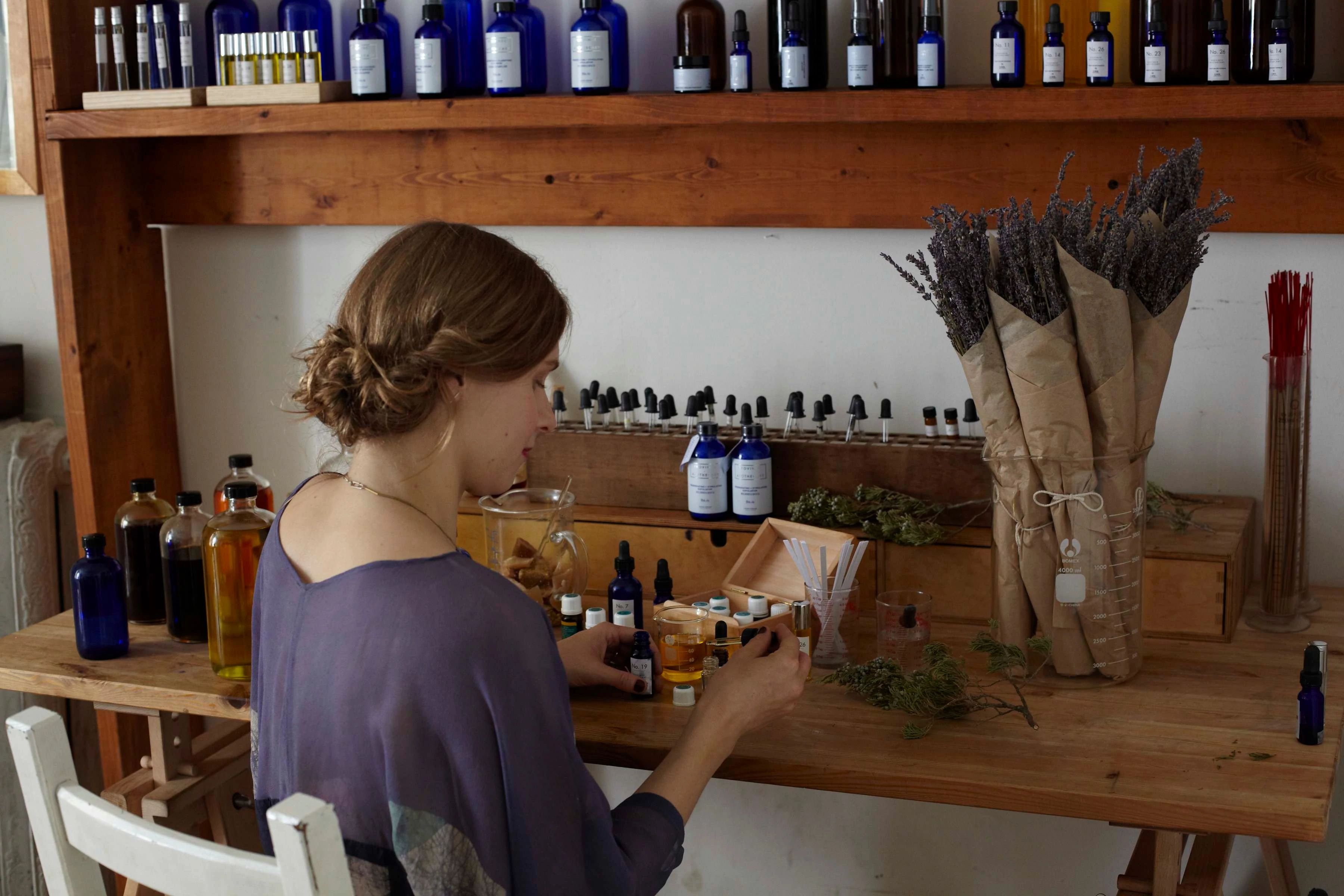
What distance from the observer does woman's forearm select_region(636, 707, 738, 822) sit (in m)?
1.21

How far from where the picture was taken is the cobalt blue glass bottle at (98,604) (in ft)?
5.47

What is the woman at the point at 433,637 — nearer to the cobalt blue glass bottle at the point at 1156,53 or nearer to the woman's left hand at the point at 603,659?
the woman's left hand at the point at 603,659

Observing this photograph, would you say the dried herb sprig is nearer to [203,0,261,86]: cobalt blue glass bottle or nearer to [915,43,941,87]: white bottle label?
[915,43,941,87]: white bottle label

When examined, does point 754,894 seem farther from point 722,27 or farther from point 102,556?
point 722,27

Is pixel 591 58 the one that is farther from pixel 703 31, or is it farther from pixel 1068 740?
pixel 1068 740

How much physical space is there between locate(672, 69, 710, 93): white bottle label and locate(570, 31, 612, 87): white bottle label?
0.38 ft

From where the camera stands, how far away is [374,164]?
220 centimetres

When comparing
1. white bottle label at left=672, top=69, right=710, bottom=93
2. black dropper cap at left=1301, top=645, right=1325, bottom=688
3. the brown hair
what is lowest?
black dropper cap at left=1301, top=645, right=1325, bottom=688

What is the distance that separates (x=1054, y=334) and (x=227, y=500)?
3.41ft

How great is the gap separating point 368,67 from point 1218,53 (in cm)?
122

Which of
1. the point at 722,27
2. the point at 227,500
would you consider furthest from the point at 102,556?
the point at 722,27

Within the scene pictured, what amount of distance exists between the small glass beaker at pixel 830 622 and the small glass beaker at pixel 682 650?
0.14 metres

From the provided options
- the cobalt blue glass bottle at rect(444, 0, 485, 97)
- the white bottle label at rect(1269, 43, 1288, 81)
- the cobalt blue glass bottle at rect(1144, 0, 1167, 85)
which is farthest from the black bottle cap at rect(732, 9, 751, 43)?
the white bottle label at rect(1269, 43, 1288, 81)

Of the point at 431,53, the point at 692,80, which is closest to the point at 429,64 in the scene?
the point at 431,53
